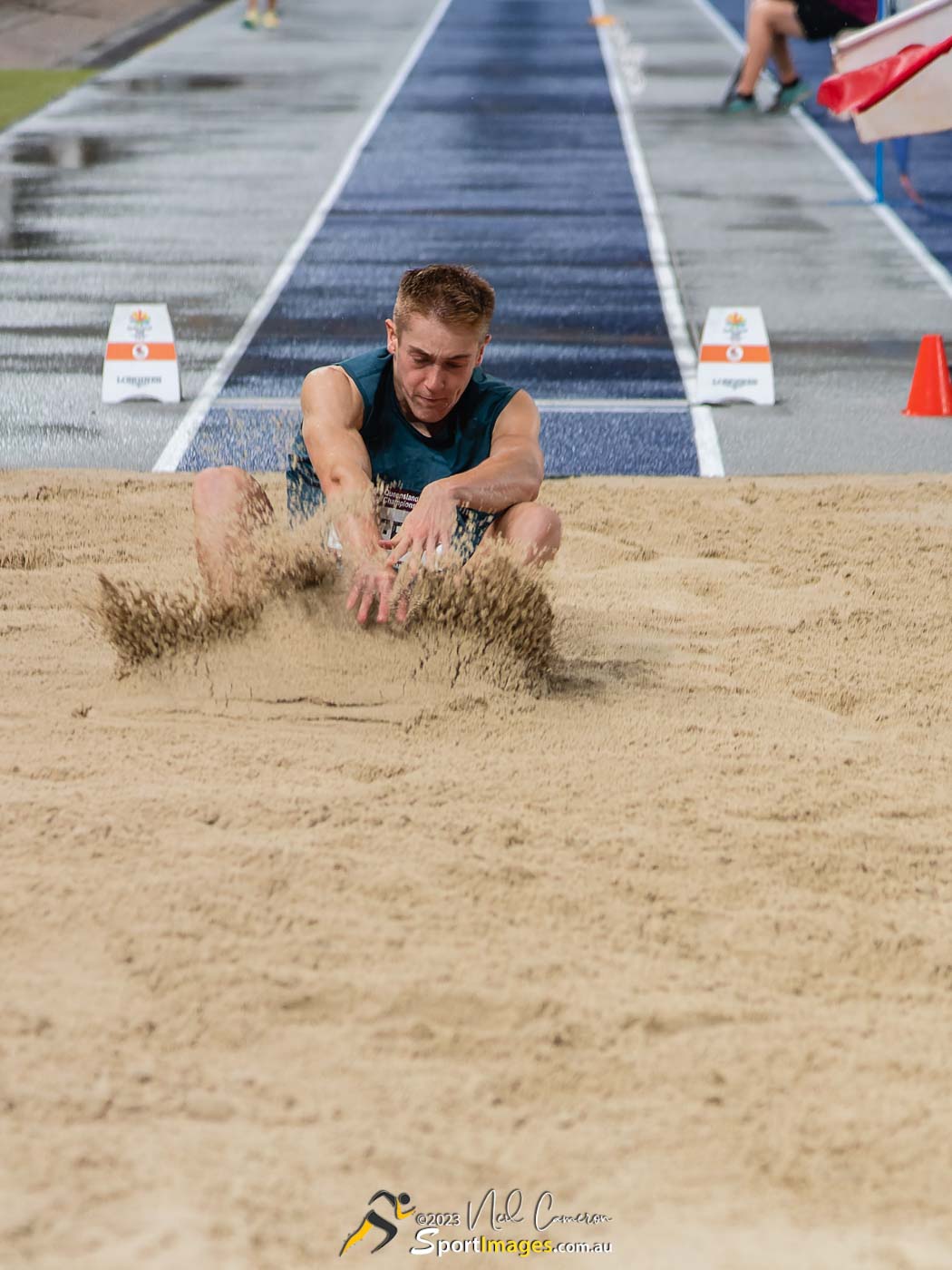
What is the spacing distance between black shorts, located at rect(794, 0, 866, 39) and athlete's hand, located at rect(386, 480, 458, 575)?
44.4ft

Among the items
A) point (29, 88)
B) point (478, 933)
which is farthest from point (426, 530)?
point (29, 88)

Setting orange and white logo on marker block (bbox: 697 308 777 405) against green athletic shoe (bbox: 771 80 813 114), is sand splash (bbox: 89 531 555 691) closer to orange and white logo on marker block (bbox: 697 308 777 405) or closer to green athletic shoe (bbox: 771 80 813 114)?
orange and white logo on marker block (bbox: 697 308 777 405)

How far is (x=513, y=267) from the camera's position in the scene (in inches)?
420

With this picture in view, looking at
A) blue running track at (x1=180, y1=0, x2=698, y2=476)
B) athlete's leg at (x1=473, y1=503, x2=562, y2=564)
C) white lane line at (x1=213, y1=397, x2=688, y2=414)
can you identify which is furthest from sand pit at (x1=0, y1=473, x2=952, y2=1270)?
white lane line at (x1=213, y1=397, x2=688, y2=414)

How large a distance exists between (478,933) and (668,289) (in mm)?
7747

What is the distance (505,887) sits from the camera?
3.20 m

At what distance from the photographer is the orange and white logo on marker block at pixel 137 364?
7.75m

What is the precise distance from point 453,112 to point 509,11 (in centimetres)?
1024

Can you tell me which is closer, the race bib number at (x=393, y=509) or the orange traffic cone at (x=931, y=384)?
the race bib number at (x=393, y=509)

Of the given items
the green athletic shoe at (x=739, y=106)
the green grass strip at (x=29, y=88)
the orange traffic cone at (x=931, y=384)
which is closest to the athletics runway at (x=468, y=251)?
the orange traffic cone at (x=931, y=384)

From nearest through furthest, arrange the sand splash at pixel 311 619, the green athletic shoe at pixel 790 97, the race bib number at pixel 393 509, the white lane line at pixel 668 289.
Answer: the sand splash at pixel 311 619, the race bib number at pixel 393 509, the white lane line at pixel 668 289, the green athletic shoe at pixel 790 97

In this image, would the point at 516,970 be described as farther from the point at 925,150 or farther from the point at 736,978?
the point at 925,150

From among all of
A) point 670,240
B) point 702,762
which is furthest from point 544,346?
point 702,762

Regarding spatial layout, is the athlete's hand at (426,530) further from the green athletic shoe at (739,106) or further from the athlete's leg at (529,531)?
the green athletic shoe at (739,106)
